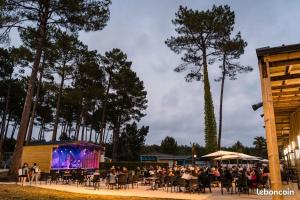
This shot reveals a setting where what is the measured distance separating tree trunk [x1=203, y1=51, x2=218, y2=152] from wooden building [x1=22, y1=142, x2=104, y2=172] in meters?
10.7

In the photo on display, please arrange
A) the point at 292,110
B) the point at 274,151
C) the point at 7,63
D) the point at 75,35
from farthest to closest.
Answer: the point at 7,63, the point at 75,35, the point at 292,110, the point at 274,151

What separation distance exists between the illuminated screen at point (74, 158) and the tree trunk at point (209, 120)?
11.1 m

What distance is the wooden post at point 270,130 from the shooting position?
5.90 metres

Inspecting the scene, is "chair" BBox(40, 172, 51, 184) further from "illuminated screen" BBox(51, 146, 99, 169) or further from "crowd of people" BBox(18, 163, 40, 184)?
"illuminated screen" BBox(51, 146, 99, 169)

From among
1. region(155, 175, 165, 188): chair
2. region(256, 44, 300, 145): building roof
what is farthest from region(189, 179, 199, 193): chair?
region(256, 44, 300, 145): building roof

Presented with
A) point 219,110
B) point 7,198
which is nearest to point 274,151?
point 7,198

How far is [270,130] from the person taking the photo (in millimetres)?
6121

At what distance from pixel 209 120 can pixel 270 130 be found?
1771 cm

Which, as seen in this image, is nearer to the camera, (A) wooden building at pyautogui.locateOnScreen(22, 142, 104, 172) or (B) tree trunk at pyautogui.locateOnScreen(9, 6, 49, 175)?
(B) tree trunk at pyautogui.locateOnScreen(9, 6, 49, 175)

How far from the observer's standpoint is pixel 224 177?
1288 centimetres

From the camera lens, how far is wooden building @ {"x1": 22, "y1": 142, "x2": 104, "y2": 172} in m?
22.8

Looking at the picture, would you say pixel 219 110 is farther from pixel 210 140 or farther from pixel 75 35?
pixel 75 35

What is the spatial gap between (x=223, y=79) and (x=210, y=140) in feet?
20.9

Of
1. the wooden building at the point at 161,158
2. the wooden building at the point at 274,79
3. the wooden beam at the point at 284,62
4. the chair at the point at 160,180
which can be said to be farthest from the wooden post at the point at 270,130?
the wooden building at the point at 161,158
